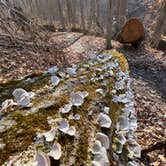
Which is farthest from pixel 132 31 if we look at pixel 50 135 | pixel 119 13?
pixel 50 135

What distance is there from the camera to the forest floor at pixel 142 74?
Answer: 3326 millimetres

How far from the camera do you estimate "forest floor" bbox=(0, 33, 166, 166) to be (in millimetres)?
3326

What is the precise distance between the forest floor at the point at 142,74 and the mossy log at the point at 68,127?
109 cm

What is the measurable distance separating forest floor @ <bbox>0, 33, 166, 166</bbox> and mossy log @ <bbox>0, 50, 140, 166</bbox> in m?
1.09

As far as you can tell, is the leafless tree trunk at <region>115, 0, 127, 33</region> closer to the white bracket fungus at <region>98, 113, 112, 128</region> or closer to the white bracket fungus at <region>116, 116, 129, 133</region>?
the white bracket fungus at <region>116, 116, 129, 133</region>

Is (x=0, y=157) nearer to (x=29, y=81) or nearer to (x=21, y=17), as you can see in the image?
(x=29, y=81)

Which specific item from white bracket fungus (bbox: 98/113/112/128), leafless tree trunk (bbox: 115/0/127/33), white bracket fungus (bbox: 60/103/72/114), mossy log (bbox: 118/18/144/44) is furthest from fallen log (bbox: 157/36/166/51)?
white bracket fungus (bbox: 60/103/72/114)

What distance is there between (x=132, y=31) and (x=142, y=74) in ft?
9.99

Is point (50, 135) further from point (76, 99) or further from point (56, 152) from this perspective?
point (76, 99)

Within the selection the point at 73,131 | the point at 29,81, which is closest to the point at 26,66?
the point at 29,81

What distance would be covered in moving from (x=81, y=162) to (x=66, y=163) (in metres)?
0.10

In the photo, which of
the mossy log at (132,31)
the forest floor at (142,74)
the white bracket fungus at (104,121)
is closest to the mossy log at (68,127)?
the white bracket fungus at (104,121)

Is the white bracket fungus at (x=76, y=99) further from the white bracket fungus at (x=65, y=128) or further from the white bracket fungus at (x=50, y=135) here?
the white bracket fungus at (x=50, y=135)

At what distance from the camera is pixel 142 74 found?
262 inches
